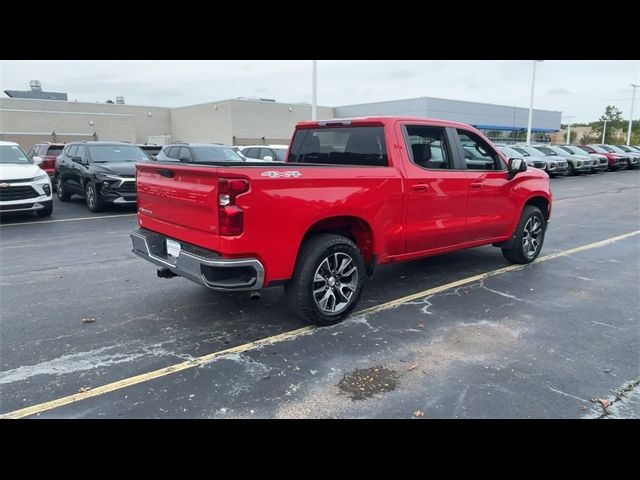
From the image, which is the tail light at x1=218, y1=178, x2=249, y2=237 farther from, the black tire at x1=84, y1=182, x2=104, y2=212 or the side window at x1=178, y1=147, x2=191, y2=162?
the side window at x1=178, y1=147, x2=191, y2=162

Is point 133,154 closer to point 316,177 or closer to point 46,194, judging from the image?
point 46,194

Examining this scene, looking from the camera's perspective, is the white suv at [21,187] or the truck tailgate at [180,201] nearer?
the truck tailgate at [180,201]

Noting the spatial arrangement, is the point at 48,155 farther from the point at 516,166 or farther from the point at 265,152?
the point at 516,166

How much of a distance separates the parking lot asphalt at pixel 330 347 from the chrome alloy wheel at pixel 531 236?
351mm

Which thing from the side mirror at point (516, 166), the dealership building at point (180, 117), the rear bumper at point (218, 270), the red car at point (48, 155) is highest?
the dealership building at point (180, 117)

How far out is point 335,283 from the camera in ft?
15.6

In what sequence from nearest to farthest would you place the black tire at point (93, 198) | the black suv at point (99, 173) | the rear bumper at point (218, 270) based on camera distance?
the rear bumper at point (218, 270) → the black suv at point (99, 173) → the black tire at point (93, 198)

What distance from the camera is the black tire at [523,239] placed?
691cm

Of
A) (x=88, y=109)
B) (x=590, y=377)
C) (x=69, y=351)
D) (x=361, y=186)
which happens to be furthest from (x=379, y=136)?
(x=88, y=109)

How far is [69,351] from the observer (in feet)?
13.6

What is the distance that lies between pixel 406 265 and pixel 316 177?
3.11 meters

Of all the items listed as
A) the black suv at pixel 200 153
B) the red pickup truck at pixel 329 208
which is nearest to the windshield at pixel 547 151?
the black suv at pixel 200 153

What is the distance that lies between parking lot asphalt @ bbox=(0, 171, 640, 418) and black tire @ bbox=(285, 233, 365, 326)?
0.17 m

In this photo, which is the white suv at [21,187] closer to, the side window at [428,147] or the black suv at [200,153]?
the black suv at [200,153]
